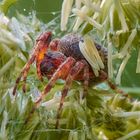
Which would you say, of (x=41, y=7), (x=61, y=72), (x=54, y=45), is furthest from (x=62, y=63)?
(x=41, y=7)

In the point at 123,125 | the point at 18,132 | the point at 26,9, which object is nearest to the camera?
the point at 18,132

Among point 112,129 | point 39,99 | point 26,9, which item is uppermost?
point 26,9

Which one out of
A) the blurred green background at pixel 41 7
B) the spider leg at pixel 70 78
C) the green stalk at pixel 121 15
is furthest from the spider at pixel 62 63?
the blurred green background at pixel 41 7

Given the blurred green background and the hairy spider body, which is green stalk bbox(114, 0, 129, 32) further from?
the blurred green background

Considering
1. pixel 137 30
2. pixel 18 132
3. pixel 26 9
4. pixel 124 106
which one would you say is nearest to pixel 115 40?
pixel 137 30

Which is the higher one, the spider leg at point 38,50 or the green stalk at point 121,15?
the green stalk at point 121,15

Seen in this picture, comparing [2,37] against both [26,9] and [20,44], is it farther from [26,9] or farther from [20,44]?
[26,9]

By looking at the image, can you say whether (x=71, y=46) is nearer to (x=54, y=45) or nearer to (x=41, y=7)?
(x=54, y=45)

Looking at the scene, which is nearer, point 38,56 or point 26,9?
point 38,56

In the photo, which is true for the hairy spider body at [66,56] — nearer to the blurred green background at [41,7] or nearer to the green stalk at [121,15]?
the green stalk at [121,15]
